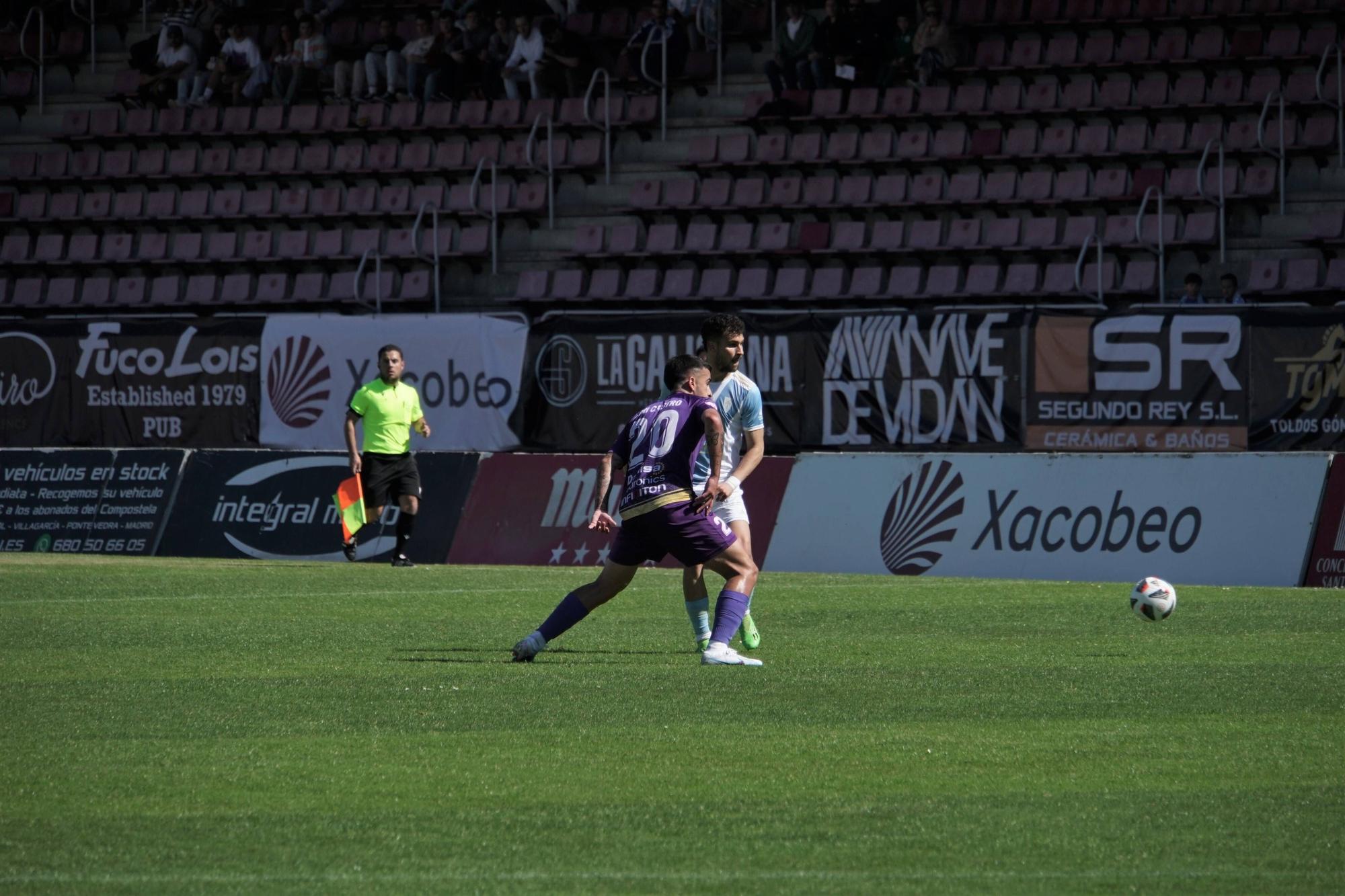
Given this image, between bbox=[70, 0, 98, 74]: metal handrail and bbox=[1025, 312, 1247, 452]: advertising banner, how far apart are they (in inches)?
852

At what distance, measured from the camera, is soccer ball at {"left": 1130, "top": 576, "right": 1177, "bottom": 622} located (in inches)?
→ 524

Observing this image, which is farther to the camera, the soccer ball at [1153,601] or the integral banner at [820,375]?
the integral banner at [820,375]

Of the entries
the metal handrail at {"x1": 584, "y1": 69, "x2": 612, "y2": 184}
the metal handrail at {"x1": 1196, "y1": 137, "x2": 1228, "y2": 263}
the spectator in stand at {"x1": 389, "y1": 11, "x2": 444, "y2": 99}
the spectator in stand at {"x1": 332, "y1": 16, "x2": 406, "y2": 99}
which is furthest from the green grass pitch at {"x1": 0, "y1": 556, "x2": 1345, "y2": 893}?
the spectator in stand at {"x1": 332, "y1": 16, "x2": 406, "y2": 99}

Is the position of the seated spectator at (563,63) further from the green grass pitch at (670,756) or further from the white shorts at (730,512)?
the white shorts at (730,512)

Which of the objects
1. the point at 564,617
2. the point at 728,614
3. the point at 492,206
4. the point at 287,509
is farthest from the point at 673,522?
the point at 492,206

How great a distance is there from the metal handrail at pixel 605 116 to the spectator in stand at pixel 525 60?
1021 millimetres

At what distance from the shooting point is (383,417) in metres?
21.3

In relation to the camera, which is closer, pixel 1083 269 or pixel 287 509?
pixel 287 509

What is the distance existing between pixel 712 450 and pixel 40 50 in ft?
91.5

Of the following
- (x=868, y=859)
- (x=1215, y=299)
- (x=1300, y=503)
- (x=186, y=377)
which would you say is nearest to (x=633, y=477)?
(x=868, y=859)

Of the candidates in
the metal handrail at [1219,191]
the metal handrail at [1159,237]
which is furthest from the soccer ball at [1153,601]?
the metal handrail at [1219,191]

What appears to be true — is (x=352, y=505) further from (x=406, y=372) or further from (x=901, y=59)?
(x=901, y=59)

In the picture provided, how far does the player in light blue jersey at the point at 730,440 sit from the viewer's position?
11969mm

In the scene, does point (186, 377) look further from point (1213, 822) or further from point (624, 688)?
point (1213, 822)
